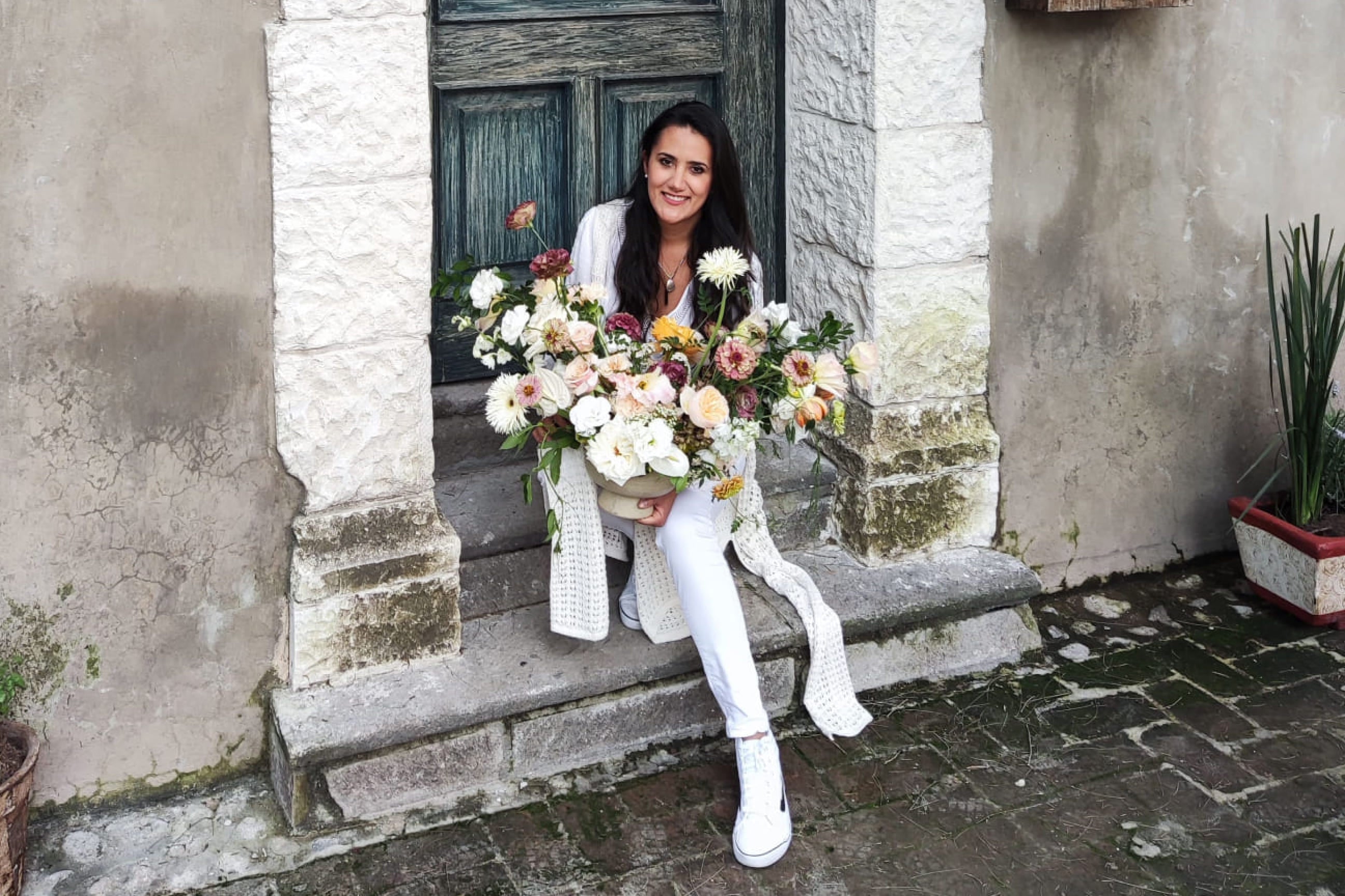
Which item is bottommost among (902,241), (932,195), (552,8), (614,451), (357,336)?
(614,451)

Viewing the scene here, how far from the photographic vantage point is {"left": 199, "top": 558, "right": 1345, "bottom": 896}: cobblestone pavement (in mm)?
3441

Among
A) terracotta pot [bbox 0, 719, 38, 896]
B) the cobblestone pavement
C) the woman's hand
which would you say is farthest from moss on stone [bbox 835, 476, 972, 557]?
terracotta pot [bbox 0, 719, 38, 896]

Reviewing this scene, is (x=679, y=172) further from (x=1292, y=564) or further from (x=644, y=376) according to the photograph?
(x=1292, y=564)

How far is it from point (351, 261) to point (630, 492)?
2.67ft

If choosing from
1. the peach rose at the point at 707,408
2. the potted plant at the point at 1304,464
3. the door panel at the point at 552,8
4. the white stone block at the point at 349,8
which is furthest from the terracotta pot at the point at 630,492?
the potted plant at the point at 1304,464

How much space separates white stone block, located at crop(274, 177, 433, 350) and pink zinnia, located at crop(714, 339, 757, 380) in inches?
28.0

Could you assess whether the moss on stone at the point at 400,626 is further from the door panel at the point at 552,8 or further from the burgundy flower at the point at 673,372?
the door panel at the point at 552,8

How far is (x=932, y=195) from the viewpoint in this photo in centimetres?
418

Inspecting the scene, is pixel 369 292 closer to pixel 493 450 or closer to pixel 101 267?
pixel 101 267

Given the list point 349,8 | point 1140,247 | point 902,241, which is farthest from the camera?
point 1140,247

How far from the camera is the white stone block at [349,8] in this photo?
3.30 metres

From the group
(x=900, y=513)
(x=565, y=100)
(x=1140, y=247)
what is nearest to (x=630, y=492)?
(x=900, y=513)

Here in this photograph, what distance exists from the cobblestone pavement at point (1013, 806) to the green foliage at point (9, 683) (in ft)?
2.10

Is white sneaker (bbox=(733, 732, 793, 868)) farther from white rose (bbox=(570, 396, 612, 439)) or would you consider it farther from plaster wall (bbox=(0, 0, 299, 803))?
plaster wall (bbox=(0, 0, 299, 803))
